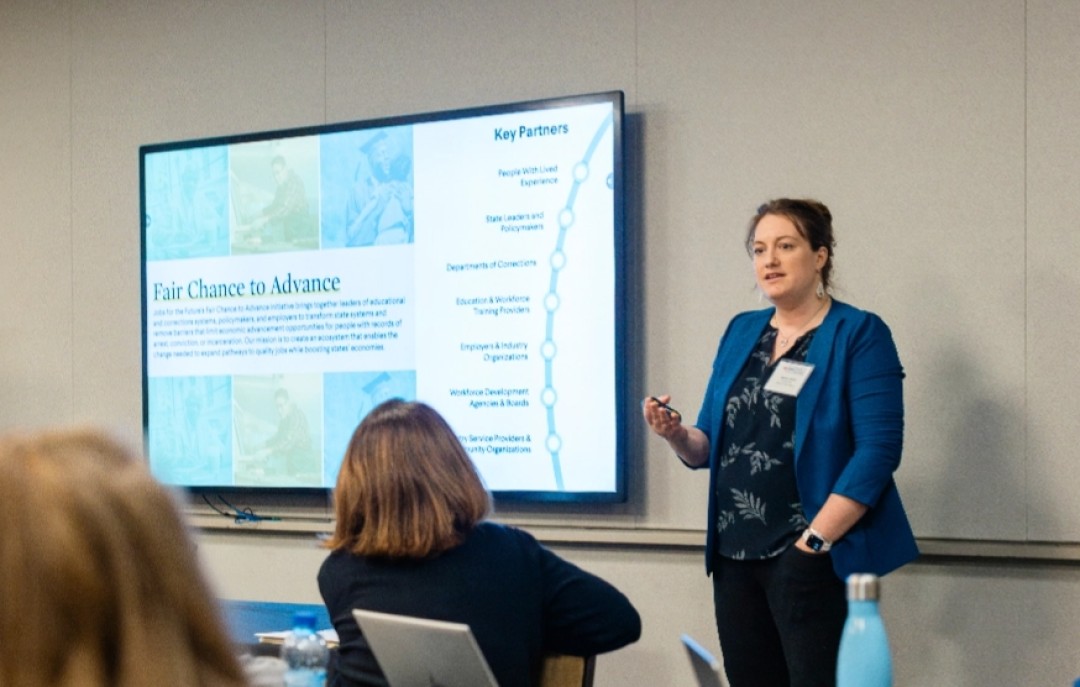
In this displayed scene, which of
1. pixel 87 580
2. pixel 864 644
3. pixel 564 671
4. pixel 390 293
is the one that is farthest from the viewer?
pixel 390 293

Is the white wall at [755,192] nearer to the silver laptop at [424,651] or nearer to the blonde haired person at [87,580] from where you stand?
the silver laptop at [424,651]

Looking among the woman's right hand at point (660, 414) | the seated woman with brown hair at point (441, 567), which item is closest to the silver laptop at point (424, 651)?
the seated woman with brown hair at point (441, 567)

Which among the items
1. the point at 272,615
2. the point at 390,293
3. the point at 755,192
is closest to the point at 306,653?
the point at 272,615

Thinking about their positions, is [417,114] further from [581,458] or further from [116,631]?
[116,631]

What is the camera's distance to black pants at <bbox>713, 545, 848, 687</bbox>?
8.96 ft

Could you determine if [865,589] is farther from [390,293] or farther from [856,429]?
[390,293]

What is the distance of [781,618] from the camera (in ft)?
9.10

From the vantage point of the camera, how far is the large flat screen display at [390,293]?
375 cm

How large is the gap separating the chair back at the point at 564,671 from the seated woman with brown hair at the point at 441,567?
0.01m

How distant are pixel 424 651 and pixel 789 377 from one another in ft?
4.10

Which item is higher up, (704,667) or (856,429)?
(856,429)

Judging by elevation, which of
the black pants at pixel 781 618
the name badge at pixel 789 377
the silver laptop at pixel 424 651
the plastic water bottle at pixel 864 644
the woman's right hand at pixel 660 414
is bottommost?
the black pants at pixel 781 618

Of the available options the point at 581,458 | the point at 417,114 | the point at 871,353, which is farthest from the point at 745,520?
the point at 417,114

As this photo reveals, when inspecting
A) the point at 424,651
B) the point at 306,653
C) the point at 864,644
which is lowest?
the point at 306,653
